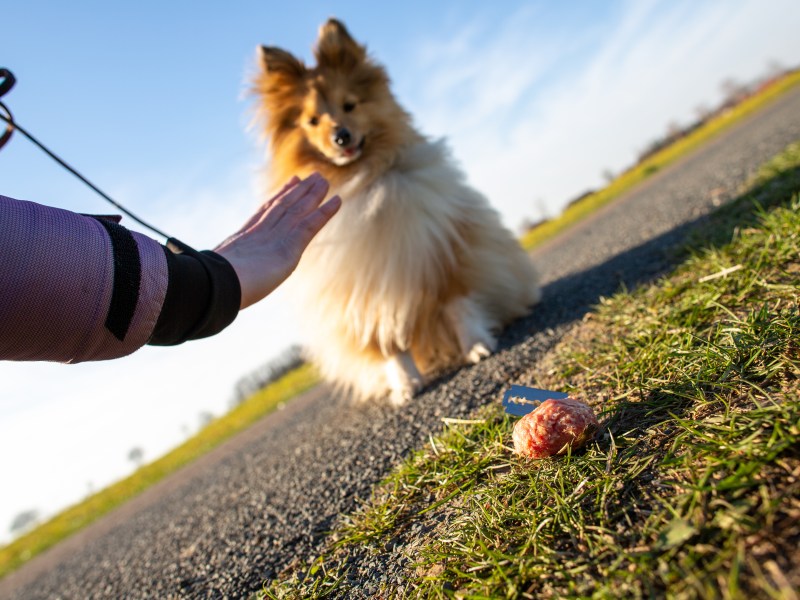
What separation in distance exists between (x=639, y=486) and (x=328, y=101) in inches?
154

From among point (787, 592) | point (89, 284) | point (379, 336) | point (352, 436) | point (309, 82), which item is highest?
point (309, 82)

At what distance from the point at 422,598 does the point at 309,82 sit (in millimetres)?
4105

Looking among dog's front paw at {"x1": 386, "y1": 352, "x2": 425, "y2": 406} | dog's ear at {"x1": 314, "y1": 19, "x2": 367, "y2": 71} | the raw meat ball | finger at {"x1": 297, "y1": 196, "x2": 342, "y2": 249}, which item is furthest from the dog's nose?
the raw meat ball

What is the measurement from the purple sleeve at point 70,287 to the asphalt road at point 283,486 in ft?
3.53

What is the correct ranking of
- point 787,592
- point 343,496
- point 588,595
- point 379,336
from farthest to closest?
point 379,336, point 343,496, point 588,595, point 787,592

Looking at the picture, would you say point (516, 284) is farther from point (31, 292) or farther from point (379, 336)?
point (31, 292)

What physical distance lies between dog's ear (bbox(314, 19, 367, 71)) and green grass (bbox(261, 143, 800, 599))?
10.8ft

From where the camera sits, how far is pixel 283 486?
3.06 metres

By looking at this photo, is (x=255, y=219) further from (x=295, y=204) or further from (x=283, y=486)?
(x=283, y=486)

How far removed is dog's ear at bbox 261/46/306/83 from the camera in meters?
4.35

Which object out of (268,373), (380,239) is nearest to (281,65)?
(380,239)

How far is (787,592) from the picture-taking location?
82 cm

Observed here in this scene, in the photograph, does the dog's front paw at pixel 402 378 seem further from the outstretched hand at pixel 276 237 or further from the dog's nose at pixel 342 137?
the dog's nose at pixel 342 137

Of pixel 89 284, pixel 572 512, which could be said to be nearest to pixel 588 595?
pixel 572 512
